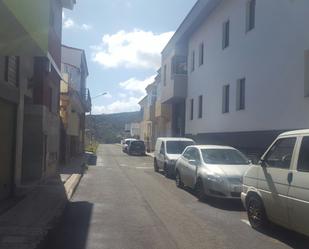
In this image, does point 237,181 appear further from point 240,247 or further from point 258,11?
point 258,11

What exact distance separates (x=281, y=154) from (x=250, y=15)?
40.5 ft

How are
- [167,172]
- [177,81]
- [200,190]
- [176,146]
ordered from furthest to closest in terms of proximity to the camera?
[177,81], [176,146], [167,172], [200,190]

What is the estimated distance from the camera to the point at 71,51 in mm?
45531

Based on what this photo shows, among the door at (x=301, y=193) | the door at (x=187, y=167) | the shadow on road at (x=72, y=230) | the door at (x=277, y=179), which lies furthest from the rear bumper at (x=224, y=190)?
the door at (x=301, y=193)

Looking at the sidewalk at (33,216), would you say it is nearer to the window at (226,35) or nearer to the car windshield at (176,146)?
the car windshield at (176,146)

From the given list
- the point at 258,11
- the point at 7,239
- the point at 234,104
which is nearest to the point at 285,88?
the point at 258,11

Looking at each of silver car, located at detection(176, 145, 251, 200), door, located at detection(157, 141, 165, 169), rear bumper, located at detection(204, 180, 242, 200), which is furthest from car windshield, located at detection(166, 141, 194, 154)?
rear bumper, located at detection(204, 180, 242, 200)

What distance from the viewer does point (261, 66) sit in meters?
18.5

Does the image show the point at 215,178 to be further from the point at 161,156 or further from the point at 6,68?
the point at 161,156

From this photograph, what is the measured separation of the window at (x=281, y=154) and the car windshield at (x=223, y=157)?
5.35m

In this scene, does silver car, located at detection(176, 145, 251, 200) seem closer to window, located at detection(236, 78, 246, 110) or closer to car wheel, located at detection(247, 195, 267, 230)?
car wheel, located at detection(247, 195, 267, 230)

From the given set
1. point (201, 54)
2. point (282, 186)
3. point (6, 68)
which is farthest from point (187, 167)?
point (201, 54)

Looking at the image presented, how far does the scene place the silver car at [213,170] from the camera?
A: 1314 cm

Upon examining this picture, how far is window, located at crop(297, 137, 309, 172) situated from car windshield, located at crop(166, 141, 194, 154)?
14.6 meters
